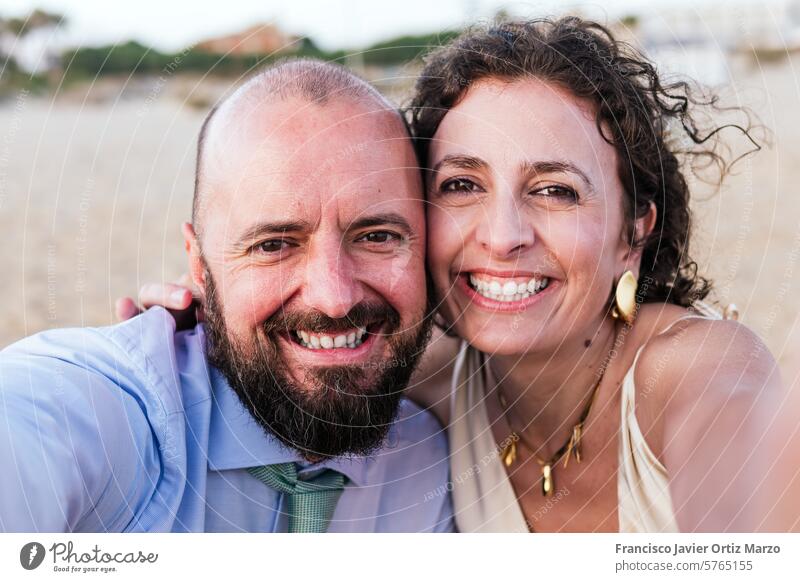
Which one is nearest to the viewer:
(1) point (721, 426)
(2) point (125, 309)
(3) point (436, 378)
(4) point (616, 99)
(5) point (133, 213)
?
(1) point (721, 426)

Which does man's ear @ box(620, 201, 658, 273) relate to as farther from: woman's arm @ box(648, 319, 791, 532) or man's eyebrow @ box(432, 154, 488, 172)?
man's eyebrow @ box(432, 154, 488, 172)

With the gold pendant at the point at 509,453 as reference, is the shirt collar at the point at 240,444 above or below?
above

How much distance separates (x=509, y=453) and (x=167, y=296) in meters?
1.07

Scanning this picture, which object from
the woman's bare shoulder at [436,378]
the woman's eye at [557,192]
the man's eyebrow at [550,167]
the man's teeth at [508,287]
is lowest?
the woman's bare shoulder at [436,378]

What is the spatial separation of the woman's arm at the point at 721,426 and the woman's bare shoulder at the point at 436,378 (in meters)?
0.70

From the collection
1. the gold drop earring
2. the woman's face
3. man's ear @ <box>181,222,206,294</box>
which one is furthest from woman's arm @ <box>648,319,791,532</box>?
man's ear @ <box>181,222,206,294</box>

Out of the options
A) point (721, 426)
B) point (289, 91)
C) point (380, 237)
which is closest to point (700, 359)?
point (721, 426)

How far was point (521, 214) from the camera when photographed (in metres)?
2.05

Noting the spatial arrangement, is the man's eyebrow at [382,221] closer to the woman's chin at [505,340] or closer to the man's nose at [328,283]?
the man's nose at [328,283]

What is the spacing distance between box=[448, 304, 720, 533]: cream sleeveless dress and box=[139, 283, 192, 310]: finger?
84cm

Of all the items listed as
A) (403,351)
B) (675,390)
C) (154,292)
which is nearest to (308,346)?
(403,351)

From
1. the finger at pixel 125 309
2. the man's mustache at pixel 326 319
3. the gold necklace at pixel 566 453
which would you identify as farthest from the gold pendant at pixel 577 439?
the finger at pixel 125 309

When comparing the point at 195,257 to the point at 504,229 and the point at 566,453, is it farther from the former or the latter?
the point at 566,453

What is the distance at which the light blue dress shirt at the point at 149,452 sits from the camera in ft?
5.59
